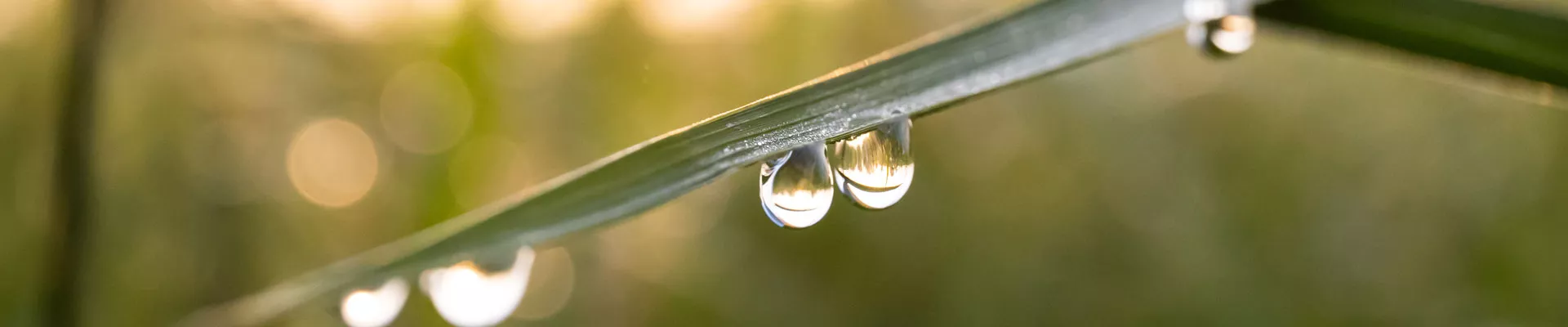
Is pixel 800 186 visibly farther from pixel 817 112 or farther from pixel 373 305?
pixel 373 305

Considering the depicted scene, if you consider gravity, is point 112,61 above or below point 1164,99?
above

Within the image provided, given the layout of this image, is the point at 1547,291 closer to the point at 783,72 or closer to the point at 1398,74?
the point at 1398,74

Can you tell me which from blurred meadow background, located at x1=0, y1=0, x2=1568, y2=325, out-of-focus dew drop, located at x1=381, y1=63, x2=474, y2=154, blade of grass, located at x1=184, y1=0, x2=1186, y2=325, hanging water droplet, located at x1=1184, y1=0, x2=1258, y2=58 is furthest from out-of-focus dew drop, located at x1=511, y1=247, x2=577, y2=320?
hanging water droplet, located at x1=1184, y1=0, x2=1258, y2=58

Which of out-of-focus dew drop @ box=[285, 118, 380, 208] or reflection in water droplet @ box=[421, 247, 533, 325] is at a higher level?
out-of-focus dew drop @ box=[285, 118, 380, 208]

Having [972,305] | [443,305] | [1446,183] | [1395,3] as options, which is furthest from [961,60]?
[1446,183]

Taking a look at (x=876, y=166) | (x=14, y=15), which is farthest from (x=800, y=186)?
(x=14, y=15)

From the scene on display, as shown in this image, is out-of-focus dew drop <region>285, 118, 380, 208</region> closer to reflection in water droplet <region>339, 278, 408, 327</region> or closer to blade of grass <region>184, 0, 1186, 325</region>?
reflection in water droplet <region>339, 278, 408, 327</region>
